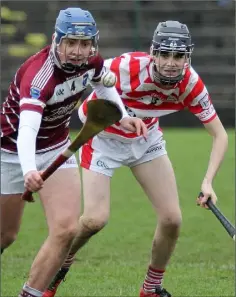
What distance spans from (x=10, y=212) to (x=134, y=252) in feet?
8.24

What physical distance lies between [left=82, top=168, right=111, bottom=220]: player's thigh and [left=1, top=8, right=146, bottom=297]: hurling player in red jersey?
51cm

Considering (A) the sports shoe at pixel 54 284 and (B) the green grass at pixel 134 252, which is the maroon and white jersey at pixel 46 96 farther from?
(B) the green grass at pixel 134 252

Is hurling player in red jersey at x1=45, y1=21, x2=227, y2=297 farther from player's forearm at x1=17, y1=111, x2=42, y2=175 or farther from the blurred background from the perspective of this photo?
the blurred background

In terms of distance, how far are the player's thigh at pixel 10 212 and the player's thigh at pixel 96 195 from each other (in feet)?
1.47

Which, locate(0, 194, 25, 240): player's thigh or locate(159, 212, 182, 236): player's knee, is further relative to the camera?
locate(159, 212, 182, 236): player's knee

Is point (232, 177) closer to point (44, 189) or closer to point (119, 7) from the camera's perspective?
point (44, 189)

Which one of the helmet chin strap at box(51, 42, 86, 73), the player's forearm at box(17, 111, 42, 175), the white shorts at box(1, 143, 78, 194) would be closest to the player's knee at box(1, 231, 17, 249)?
the white shorts at box(1, 143, 78, 194)

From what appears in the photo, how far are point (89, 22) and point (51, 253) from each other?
1.32 m

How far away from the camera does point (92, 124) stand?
15.1ft

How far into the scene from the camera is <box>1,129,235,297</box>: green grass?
6340 mm

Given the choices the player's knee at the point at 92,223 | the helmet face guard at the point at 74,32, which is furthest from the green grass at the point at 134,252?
the helmet face guard at the point at 74,32

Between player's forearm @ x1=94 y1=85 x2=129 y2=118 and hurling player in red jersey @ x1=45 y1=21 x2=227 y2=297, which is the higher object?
player's forearm @ x1=94 y1=85 x2=129 y2=118

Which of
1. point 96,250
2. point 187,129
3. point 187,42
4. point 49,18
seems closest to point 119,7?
point 49,18

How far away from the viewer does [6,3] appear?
67.4 ft
